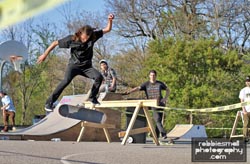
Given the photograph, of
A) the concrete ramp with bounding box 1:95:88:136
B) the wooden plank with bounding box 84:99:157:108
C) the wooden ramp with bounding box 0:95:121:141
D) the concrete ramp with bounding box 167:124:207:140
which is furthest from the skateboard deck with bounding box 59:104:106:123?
the concrete ramp with bounding box 167:124:207:140

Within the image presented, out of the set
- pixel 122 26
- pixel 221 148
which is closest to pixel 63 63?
pixel 122 26

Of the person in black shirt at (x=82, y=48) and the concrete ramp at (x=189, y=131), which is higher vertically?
the person in black shirt at (x=82, y=48)

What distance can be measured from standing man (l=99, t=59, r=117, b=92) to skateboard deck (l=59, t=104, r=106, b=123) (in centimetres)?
139

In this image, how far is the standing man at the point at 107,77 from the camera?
11906 mm

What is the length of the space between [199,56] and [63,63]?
1554 cm

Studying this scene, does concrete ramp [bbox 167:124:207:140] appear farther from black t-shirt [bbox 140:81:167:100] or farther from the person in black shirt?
the person in black shirt

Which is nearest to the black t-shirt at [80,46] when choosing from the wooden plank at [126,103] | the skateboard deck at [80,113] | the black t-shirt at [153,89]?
the skateboard deck at [80,113]

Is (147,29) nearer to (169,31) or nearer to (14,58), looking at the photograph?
(169,31)

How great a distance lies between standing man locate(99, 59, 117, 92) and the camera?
1191 centimetres

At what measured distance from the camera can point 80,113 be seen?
9906 mm

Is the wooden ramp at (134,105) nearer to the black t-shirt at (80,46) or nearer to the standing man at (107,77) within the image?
the standing man at (107,77)

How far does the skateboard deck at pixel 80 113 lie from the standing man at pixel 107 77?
1.39 metres

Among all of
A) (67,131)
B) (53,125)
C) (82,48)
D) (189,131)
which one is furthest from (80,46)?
(189,131)

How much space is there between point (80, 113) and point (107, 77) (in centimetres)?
239
